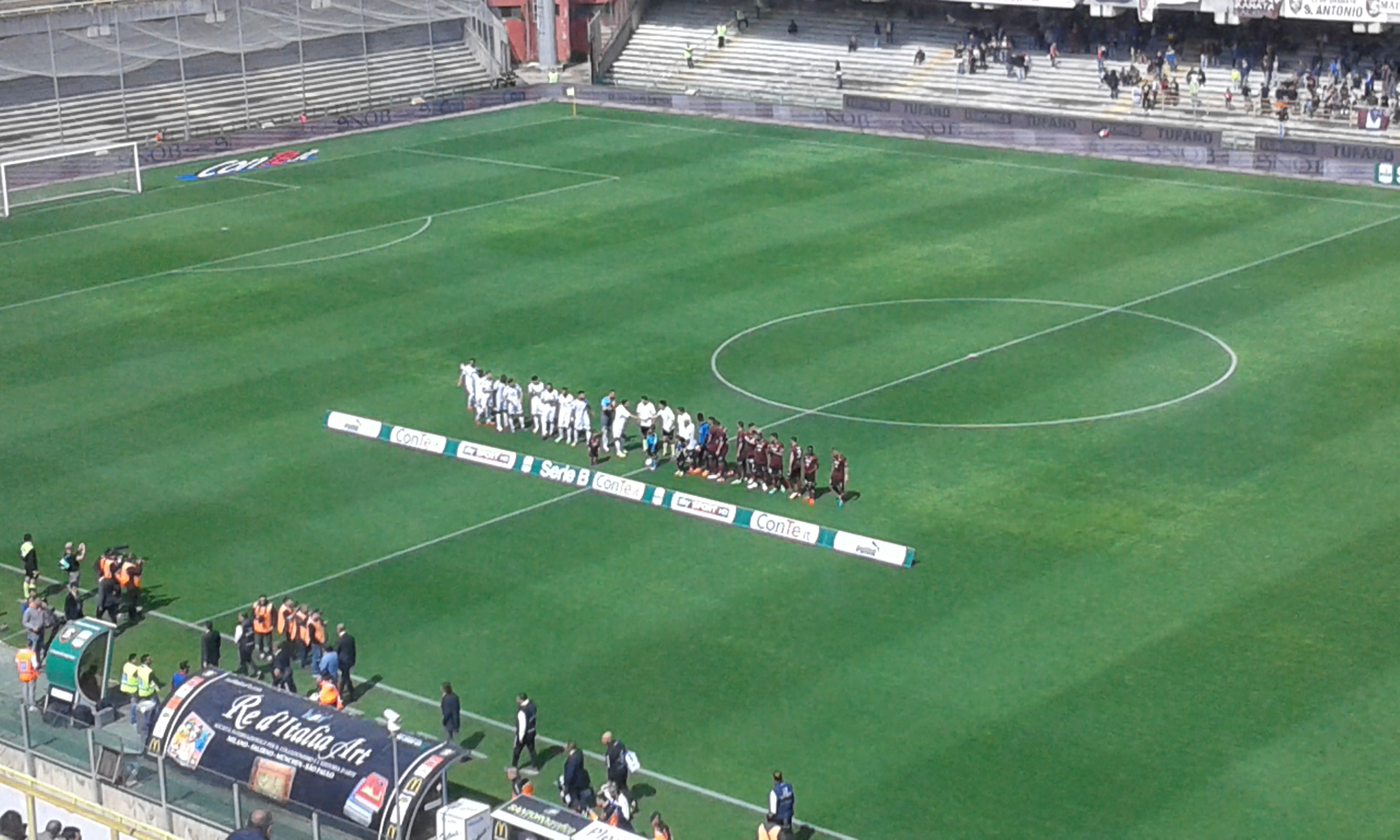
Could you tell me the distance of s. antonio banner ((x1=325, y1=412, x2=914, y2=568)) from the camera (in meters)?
38.4

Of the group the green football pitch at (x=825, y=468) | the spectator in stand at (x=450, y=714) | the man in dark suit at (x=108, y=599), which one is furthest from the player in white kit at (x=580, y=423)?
the spectator in stand at (x=450, y=714)

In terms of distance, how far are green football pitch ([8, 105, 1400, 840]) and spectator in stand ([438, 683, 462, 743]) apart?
26.1 inches

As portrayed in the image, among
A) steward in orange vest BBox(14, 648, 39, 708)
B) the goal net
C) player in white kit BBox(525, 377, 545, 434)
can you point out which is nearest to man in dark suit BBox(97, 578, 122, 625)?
Result: steward in orange vest BBox(14, 648, 39, 708)

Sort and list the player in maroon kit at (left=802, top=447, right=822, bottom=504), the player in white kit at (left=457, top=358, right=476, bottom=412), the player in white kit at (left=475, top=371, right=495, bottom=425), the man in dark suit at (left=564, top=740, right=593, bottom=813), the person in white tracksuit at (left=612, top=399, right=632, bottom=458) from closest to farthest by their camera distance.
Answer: the man in dark suit at (left=564, top=740, right=593, bottom=813), the player in maroon kit at (left=802, top=447, right=822, bottom=504), the person in white tracksuit at (left=612, top=399, right=632, bottom=458), the player in white kit at (left=475, top=371, right=495, bottom=425), the player in white kit at (left=457, top=358, right=476, bottom=412)

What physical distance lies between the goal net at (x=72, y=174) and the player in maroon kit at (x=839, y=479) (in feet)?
139

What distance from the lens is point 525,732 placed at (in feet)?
99.0

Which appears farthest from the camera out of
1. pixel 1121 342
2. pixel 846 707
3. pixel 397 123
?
pixel 397 123

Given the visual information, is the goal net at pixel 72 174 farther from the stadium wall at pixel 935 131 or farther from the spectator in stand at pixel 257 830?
the spectator in stand at pixel 257 830

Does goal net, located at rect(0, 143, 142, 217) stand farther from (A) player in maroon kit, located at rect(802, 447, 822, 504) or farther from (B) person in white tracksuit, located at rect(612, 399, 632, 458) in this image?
(A) player in maroon kit, located at rect(802, 447, 822, 504)

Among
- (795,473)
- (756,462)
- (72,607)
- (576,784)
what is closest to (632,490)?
(756,462)

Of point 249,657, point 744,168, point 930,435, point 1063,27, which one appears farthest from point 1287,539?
point 1063,27

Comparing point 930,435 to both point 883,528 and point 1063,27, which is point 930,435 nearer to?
point 883,528

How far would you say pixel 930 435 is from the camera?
45.2 metres

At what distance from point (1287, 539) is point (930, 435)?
30.6 feet
